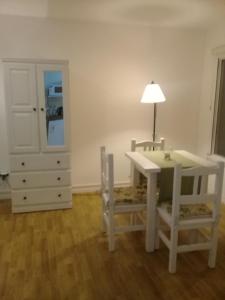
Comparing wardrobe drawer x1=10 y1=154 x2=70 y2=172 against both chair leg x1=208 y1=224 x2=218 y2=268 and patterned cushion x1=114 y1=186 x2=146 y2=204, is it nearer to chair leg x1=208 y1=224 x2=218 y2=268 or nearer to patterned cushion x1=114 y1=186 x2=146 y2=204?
patterned cushion x1=114 y1=186 x2=146 y2=204

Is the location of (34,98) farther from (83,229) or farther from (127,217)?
(127,217)

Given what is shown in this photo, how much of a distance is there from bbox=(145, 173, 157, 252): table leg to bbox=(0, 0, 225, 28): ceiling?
181 cm

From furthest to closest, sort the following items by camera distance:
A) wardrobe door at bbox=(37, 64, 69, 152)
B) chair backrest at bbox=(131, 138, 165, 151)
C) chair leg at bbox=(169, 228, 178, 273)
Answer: chair backrest at bbox=(131, 138, 165, 151) → wardrobe door at bbox=(37, 64, 69, 152) → chair leg at bbox=(169, 228, 178, 273)

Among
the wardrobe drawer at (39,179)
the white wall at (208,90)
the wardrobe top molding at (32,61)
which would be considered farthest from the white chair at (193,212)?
the wardrobe top molding at (32,61)

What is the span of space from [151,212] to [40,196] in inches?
58.7

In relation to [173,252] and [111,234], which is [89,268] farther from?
[173,252]

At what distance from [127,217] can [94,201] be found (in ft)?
2.07

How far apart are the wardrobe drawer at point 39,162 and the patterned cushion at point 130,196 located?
2.96ft

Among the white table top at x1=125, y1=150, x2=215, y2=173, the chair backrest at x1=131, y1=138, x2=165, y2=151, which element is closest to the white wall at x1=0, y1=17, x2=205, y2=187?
the chair backrest at x1=131, y1=138, x2=165, y2=151

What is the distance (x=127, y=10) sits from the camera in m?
3.03

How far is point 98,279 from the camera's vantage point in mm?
2102

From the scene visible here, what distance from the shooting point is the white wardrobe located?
3.01 metres

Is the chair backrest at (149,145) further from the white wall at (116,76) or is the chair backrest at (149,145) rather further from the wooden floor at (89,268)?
the wooden floor at (89,268)

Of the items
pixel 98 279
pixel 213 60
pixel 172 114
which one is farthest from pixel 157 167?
pixel 213 60
